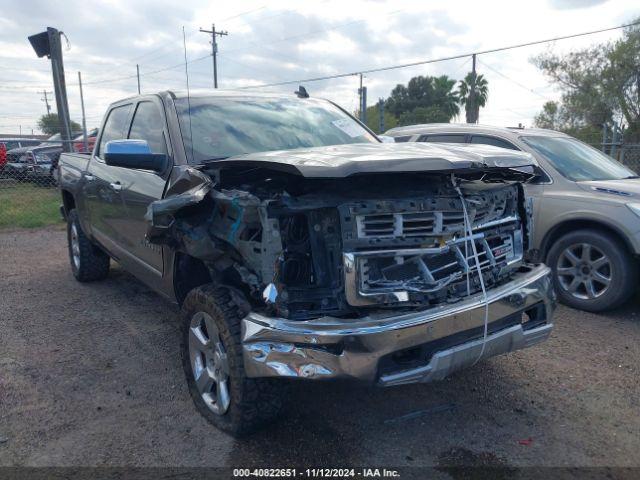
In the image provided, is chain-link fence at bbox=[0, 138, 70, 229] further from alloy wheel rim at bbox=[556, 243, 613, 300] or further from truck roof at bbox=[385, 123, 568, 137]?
alloy wheel rim at bbox=[556, 243, 613, 300]

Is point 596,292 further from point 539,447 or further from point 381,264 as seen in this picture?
point 381,264

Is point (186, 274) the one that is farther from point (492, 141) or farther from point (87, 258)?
point (492, 141)

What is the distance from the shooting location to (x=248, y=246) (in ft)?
9.04

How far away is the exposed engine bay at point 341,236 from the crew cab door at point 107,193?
5.37ft

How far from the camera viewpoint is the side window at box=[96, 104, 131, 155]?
493 cm

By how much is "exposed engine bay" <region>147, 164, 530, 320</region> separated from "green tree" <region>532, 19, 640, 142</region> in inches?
1017

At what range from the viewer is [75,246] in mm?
6309

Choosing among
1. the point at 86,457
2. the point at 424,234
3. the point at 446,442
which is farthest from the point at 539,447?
the point at 86,457

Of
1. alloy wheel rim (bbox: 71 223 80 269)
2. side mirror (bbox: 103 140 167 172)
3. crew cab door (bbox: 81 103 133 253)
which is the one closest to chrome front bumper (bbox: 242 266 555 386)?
side mirror (bbox: 103 140 167 172)

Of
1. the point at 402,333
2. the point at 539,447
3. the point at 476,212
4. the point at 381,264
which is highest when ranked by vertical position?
the point at 476,212

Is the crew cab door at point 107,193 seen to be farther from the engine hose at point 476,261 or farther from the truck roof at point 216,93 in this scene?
the engine hose at point 476,261

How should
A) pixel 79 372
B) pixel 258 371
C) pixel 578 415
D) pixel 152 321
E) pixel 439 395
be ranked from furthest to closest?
1. pixel 152 321
2. pixel 79 372
3. pixel 439 395
4. pixel 578 415
5. pixel 258 371

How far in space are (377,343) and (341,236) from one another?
0.54m

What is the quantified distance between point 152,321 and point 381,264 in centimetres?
295
